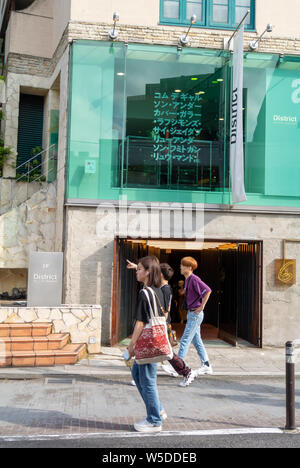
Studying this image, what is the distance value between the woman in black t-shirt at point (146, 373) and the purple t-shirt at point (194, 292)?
230cm

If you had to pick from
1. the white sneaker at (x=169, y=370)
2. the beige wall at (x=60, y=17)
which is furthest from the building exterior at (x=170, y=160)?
the white sneaker at (x=169, y=370)

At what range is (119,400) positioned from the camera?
6.54m

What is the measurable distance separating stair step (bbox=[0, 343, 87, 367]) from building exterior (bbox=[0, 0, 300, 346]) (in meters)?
2.06

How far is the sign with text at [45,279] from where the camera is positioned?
945cm

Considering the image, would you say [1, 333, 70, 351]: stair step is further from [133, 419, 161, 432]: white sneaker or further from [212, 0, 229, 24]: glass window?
[212, 0, 229, 24]: glass window

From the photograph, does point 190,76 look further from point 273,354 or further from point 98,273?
point 273,354

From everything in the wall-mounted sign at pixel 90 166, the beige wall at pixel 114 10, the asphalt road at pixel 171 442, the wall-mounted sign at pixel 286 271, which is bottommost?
the asphalt road at pixel 171 442

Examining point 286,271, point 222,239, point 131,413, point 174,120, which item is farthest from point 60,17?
point 131,413

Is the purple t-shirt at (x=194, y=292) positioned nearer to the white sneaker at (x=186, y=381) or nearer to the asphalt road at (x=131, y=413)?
the white sneaker at (x=186, y=381)

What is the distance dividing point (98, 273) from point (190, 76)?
5.23 m

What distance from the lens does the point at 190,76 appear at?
11.8 m

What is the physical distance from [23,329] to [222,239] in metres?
4.84

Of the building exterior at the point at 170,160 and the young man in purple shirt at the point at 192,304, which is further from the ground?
the building exterior at the point at 170,160
